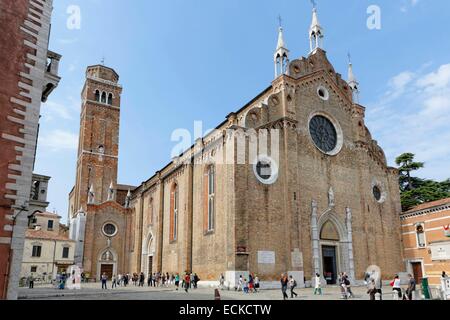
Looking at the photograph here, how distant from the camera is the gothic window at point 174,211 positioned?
32469 mm

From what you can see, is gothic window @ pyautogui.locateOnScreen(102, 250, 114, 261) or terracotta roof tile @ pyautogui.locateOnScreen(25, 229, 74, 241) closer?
terracotta roof tile @ pyautogui.locateOnScreen(25, 229, 74, 241)

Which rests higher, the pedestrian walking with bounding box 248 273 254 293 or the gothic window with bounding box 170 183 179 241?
the gothic window with bounding box 170 183 179 241

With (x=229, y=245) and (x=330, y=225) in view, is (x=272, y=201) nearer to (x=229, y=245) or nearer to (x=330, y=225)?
(x=229, y=245)

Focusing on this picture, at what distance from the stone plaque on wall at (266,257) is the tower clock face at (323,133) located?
9.63 meters

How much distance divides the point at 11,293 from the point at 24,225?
2045 mm

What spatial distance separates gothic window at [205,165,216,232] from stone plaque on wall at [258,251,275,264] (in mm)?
4309

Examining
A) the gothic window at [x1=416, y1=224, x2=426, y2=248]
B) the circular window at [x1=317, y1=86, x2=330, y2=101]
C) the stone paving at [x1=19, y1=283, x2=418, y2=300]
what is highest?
the circular window at [x1=317, y1=86, x2=330, y2=101]

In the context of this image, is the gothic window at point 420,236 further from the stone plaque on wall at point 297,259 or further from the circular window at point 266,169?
the circular window at point 266,169

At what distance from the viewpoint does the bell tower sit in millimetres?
46750

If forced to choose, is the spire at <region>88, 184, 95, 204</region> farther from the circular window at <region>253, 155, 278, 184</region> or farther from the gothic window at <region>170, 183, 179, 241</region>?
the circular window at <region>253, 155, 278, 184</region>

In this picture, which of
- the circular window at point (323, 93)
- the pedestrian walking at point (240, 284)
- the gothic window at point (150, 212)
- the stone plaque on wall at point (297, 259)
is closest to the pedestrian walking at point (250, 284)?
the pedestrian walking at point (240, 284)

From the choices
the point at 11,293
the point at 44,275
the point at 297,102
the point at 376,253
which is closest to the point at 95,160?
the point at 44,275

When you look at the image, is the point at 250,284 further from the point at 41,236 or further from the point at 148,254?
the point at 41,236

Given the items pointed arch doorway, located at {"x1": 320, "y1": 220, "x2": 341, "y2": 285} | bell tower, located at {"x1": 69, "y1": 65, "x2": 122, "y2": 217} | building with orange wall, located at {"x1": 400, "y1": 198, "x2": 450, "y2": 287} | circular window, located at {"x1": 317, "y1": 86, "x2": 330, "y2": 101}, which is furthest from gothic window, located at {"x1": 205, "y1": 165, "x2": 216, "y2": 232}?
bell tower, located at {"x1": 69, "y1": 65, "x2": 122, "y2": 217}
